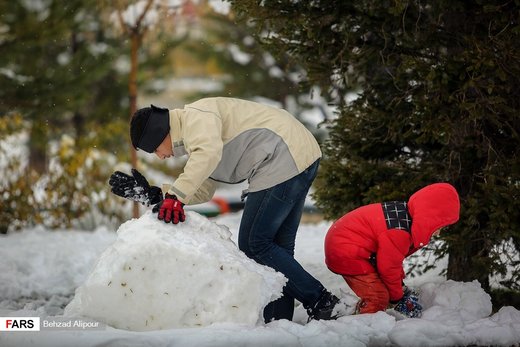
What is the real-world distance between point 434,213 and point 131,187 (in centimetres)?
185

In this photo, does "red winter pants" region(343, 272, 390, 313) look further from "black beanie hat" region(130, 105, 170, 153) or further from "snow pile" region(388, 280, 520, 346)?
"black beanie hat" region(130, 105, 170, 153)

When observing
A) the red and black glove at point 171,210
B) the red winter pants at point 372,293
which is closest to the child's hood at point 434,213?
the red winter pants at point 372,293

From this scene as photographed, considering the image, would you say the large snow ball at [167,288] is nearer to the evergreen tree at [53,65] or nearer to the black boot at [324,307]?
the black boot at [324,307]

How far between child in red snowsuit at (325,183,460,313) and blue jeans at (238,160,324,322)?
27 cm

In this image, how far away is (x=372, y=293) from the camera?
4.55 meters

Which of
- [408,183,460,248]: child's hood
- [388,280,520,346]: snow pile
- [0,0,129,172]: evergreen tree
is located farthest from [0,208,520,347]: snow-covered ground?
[0,0,129,172]: evergreen tree

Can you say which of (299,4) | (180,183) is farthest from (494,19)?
(180,183)

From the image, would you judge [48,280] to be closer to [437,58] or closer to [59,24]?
[437,58]

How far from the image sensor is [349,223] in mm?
4629

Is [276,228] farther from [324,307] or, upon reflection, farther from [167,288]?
[167,288]

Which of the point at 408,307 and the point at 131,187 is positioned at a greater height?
the point at 131,187

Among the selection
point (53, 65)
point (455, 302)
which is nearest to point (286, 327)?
point (455, 302)

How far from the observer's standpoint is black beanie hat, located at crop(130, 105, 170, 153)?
13.9ft

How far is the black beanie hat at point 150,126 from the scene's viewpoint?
4246 mm
